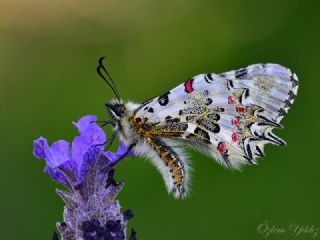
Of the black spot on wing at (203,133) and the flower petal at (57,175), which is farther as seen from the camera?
the black spot on wing at (203,133)

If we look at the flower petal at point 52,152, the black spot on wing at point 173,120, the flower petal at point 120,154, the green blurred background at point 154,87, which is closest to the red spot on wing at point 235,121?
the black spot on wing at point 173,120

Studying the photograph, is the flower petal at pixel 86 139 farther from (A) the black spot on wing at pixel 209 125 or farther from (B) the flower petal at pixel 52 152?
(A) the black spot on wing at pixel 209 125

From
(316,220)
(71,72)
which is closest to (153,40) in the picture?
(71,72)

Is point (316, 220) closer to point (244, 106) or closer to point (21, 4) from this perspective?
point (244, 106)

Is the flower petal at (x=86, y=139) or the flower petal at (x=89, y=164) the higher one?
the flower petal at (x=86, y=139)

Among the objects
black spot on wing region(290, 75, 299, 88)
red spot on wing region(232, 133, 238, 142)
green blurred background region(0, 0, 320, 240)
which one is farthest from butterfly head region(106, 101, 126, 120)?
green blurred background region(0, 0, 320, 240)
